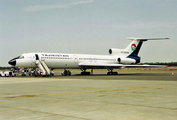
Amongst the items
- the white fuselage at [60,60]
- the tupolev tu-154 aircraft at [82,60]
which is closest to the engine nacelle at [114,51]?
the tupolev tu-154 aircraft at [82,60]

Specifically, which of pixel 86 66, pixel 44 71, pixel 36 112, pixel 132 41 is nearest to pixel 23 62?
pixel 44 71

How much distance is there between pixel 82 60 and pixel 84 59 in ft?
2.30

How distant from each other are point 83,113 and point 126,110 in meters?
1.62

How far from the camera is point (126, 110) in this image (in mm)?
9062

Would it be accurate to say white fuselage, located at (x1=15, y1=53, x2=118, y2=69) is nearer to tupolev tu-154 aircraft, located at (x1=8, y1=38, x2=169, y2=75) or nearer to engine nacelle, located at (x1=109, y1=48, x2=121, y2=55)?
tupolev tu-154 aircraft, located at (x1=8, y1=38, x2=169, y2=75)

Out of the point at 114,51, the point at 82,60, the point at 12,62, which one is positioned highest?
the point at 114,51

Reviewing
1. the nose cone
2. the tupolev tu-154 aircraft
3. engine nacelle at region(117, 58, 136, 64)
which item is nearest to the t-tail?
the tupolev tu-154 aircraft

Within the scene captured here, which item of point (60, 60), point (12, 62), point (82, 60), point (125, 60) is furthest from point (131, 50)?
point (12, 62)

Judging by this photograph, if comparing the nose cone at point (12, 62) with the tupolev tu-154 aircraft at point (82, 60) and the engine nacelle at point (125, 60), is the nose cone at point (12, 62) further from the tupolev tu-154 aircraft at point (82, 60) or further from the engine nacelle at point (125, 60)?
the engine nacelle at point (125, 60)

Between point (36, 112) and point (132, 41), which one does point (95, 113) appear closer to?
point (36, 112)

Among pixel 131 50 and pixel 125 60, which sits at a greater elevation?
pixel 131 50

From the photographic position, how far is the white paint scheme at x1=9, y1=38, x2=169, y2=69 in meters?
41.4

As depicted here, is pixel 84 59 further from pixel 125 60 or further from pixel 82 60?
pixel 125 60

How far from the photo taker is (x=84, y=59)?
4831 centimetres
